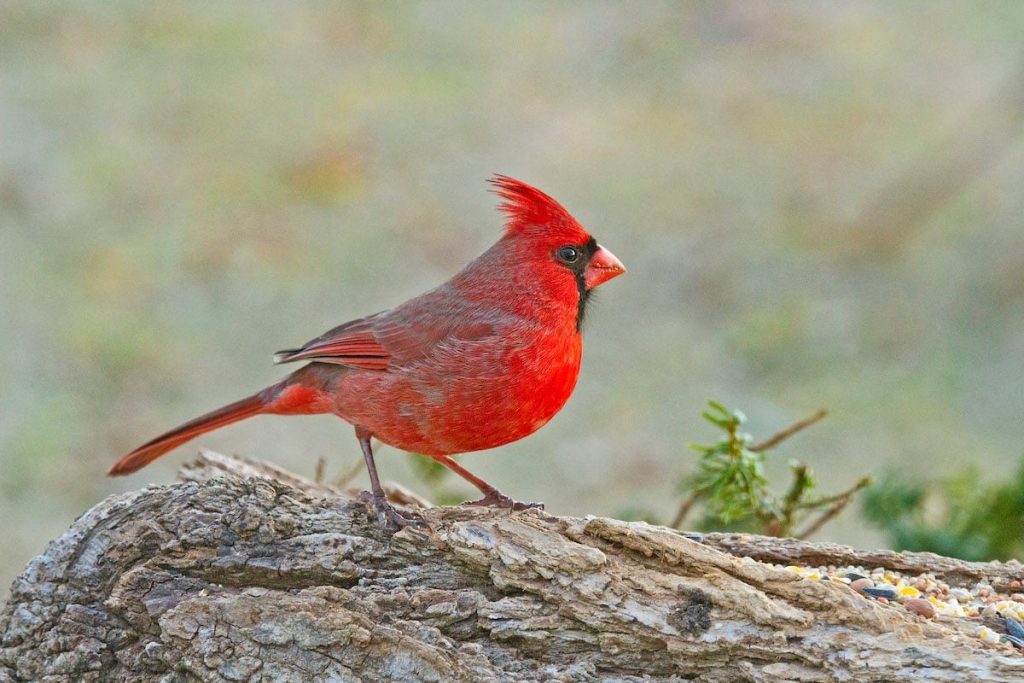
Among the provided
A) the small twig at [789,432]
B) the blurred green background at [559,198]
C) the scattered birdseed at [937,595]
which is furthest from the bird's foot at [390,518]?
the blurred green background at [559,198]

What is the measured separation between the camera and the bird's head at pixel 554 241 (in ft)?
9.93

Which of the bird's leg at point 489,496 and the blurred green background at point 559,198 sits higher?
the blurred green background at point 559,198

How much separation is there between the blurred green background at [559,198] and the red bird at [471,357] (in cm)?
259

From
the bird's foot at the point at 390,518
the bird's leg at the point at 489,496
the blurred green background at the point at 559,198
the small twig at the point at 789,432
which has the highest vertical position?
the blurred green background at the point at 559,198

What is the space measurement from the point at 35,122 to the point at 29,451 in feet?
8.23

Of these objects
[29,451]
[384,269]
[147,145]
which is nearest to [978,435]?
[384,269]

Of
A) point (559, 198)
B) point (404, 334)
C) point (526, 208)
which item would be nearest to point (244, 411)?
point (404, 334)

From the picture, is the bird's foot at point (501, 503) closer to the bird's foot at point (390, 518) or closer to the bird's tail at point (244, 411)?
the bird's foot at point (390, 518)

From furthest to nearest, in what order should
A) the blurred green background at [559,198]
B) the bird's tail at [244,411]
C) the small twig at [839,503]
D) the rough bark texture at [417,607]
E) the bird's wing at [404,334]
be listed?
1. the blurred green background at [559,198]
2. the small twig at [839,503]
3. the bird's tail at [244,411]
4. the bird's wing at [404,334]
5. the rough bark texture at [417,607]

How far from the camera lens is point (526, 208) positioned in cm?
303

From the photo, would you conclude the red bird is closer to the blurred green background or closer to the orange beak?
the orange beak

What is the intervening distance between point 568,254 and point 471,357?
365 mm

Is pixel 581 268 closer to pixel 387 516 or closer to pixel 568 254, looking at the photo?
pixel 568 254

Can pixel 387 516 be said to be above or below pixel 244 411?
A: below
